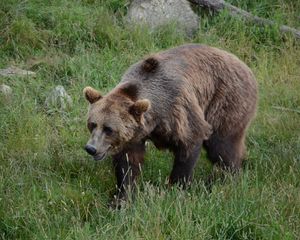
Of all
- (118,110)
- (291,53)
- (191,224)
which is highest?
(118,110)

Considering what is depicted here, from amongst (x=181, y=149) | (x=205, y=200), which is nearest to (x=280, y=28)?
(x=181, y=149)

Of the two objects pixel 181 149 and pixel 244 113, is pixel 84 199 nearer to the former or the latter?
pixel 181 149

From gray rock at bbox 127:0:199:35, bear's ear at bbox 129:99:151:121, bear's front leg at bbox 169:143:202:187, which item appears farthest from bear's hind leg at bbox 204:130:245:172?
gray rock at bbox 127:0:199:35

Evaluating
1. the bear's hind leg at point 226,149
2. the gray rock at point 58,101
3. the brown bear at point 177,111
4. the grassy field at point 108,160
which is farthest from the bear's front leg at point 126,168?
the gray rock at point 58,101

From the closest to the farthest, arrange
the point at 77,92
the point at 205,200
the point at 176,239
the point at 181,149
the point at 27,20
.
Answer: the point at 176,239 < the point at 205,200 < the point at 181,149 < the point at 77,92 < the point at 27,20

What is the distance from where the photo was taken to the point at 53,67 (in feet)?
27.5

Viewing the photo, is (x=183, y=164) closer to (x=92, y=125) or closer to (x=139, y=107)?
(x=139, y=107)

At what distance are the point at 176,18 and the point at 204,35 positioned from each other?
45cm

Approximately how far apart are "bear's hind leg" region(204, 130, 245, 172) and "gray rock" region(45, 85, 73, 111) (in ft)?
5.99

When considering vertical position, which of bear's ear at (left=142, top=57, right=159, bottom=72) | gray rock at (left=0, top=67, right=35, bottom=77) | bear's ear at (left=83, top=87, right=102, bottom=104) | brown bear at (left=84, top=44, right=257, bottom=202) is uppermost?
bear's ear at (left=142, top=57, right=159, bottom=72)

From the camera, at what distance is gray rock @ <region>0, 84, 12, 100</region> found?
753 centimetres

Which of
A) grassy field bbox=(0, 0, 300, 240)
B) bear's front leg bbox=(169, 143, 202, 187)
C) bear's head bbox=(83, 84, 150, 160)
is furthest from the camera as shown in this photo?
bear's front leg bbox=(169, 143, 202, 187)

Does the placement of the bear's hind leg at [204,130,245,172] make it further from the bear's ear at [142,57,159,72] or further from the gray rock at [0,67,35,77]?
the gray rock at [0,67,35,77]

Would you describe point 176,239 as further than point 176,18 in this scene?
No
